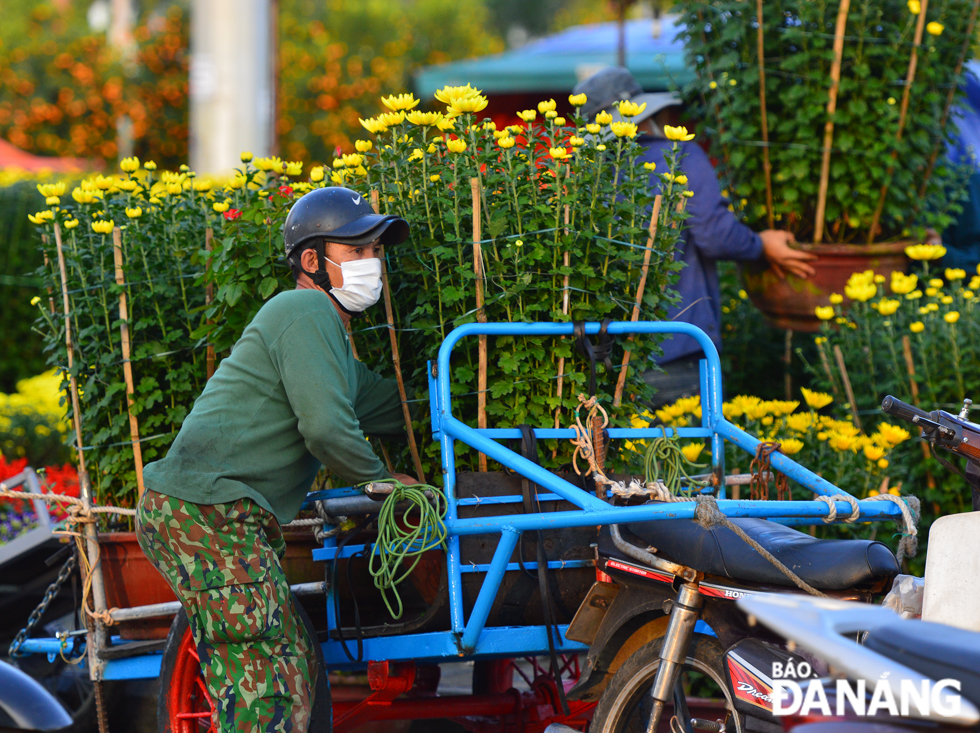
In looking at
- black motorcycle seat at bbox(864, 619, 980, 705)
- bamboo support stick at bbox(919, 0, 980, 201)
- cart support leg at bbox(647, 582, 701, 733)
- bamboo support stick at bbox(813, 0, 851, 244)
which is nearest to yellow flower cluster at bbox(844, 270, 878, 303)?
bamboo support stick at bbox(813, 0, 851, 244)

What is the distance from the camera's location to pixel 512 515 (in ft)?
8.64

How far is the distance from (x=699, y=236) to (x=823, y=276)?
0.73m

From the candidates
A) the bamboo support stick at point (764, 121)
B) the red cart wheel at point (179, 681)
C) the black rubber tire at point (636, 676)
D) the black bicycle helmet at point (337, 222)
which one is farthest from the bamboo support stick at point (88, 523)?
the bamboo support stick at point (764, 121)

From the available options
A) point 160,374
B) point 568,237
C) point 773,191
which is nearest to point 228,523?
point 160,374

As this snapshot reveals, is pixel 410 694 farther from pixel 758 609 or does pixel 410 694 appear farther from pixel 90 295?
pixel 758 609

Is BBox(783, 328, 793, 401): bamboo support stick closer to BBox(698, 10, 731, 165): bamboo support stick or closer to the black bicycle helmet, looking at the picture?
BBox(698, 10, 731, 165): bamboo support stick

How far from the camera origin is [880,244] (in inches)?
179

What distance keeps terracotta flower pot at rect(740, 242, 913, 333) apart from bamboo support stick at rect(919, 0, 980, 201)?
337 millimetres

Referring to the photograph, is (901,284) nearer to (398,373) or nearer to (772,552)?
(772,552)

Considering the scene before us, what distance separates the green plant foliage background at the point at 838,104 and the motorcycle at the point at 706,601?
7.68 ft

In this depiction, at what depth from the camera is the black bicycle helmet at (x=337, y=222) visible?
2.84 meters

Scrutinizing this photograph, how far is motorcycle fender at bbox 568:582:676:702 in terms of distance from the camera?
2.64 meters

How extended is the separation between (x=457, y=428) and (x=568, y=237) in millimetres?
678

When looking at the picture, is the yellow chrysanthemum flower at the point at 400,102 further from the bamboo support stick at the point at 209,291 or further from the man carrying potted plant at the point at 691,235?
the man carrying potted plant at the point at 691,235
